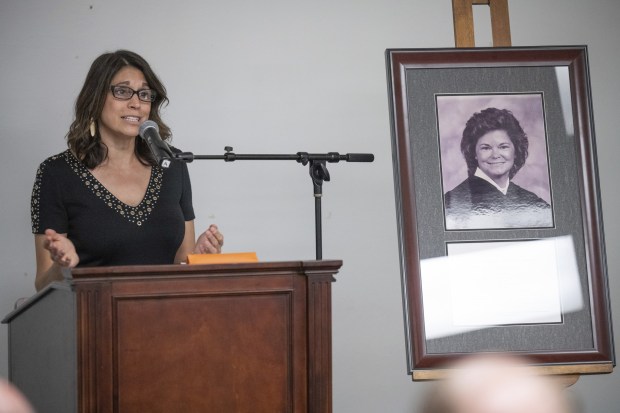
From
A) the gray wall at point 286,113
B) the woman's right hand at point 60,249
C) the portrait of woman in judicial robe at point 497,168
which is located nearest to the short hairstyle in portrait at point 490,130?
the portrait of woman in judicial robe at point 497,168

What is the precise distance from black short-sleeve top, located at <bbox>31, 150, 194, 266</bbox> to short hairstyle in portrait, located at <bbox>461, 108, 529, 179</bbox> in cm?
113

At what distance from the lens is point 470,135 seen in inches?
119

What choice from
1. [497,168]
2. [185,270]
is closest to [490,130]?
[497,168]

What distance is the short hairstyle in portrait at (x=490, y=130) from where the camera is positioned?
3002mm

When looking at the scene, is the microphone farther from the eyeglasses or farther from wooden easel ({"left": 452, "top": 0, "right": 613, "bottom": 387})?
wooden easel ({"left": 452, "top": 0, "right": 613, "bottom": 387})

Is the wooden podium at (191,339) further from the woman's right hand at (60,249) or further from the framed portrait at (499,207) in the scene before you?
the framed portrait at (499,207)

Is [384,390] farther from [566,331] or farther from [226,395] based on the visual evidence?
[226,395]

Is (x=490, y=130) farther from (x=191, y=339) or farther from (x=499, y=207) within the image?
(x=191, y=339)

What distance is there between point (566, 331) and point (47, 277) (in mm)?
1819

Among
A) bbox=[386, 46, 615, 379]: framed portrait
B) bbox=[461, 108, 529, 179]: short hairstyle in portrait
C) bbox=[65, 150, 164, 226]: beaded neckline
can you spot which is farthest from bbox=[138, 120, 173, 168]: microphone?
bbox=[461, 108, 529, 179]: short hairstyle in portrait

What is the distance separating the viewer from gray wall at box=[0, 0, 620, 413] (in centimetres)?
359

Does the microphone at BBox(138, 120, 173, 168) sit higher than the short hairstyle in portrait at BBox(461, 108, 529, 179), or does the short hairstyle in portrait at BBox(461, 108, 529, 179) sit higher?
the short hairstyle in portrait at BBox(461, 108, 529, 179)

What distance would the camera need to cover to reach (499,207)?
117 inches

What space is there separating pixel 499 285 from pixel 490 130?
1.98 feet
